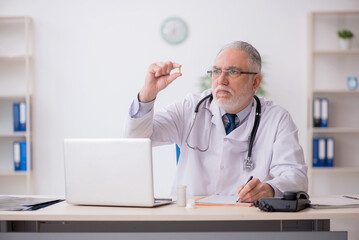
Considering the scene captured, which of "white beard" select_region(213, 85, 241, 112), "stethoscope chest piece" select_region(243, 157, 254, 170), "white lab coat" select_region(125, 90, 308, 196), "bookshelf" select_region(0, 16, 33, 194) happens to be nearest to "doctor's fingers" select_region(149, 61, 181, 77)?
"white lab coat" select_region(125, 90, 308, 196)

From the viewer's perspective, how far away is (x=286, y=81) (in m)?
5.23

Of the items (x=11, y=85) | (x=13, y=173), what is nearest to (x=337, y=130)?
(x=13, y=173)

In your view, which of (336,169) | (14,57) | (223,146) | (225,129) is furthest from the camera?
(14,57)

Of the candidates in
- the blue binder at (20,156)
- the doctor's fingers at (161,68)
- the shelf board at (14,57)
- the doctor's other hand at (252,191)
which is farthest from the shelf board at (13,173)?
the doctor's other hand at (252,191)

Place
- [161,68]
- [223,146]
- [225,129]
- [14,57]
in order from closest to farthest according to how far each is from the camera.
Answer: [161,68] < [223,146] < [225,129] < [14,57]

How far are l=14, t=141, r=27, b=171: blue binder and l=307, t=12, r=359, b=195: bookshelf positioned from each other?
2.88 m

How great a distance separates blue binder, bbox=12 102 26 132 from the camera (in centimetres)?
508

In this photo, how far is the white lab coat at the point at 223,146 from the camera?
93.7 inches

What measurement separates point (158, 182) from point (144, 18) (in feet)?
5.59

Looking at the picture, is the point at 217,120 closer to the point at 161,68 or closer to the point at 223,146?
the point at 223,146

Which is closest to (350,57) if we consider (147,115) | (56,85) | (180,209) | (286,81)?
(286,81)

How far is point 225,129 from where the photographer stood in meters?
2.56

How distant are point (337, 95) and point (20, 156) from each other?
3284mm

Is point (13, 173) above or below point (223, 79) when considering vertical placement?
below
